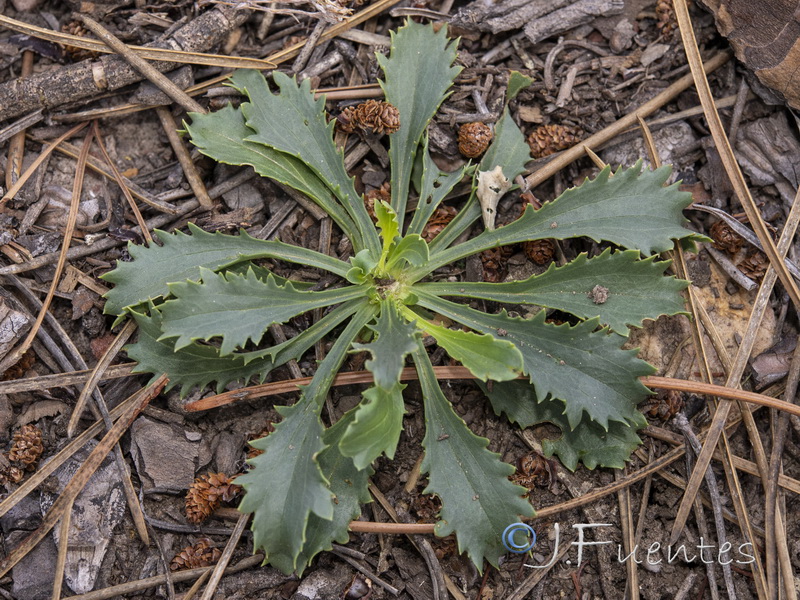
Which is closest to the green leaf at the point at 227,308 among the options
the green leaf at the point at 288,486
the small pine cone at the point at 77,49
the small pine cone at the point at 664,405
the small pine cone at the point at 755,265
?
the green leaf at the point at 288,486

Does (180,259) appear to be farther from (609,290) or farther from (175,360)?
(609,290)

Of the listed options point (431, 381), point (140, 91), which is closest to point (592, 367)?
point (431, 381)

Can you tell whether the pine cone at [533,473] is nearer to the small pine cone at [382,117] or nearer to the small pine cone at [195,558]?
the small pine cone at [195,558]

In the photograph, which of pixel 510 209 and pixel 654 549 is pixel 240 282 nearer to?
pixel 510 209

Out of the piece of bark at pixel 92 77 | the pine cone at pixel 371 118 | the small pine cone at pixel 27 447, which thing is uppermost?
the piece of bark at pixel 92 77

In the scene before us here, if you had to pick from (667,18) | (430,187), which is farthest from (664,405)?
(667,18)

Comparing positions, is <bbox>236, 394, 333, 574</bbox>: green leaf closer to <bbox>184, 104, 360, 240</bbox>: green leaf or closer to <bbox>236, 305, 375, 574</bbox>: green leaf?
<bbox>236, 305, 375, 574</bbox>: green leaf

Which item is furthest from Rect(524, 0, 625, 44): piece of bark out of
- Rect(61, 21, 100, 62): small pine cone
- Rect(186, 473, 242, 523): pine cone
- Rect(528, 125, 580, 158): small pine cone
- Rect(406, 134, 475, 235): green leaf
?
Rect(186, 473, 242, 523): pine cone
